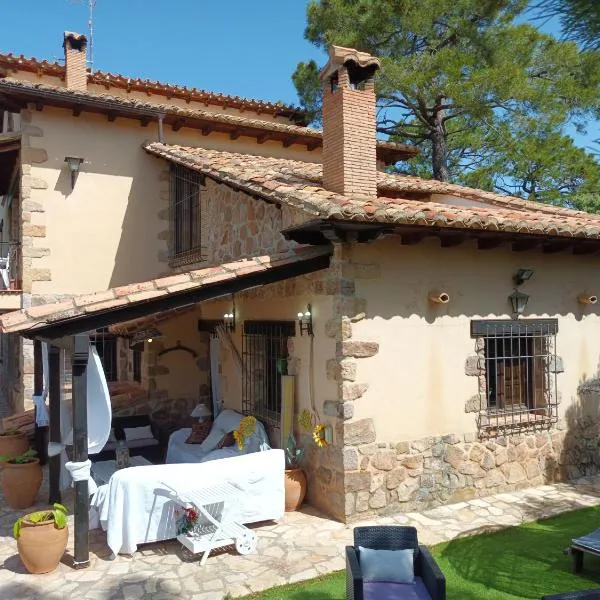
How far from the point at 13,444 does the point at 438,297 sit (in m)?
6.88

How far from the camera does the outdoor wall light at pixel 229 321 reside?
9594 millimetres

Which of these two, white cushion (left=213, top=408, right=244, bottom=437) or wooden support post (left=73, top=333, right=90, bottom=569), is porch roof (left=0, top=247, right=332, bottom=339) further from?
white cushion (left=213, top=408, right=244, bottom=437)

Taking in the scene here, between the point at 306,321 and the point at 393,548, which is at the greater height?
the point at 306,321

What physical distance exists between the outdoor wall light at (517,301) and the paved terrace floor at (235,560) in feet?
8.67

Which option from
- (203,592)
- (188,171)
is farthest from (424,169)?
(203,592)

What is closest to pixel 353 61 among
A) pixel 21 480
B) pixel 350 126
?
pixel 350 126

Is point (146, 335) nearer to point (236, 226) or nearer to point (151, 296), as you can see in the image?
point (236, 226)

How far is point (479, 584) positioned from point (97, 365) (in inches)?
177

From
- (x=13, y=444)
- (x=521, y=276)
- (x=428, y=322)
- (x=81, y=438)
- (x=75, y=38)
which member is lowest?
(x=13, y=444)

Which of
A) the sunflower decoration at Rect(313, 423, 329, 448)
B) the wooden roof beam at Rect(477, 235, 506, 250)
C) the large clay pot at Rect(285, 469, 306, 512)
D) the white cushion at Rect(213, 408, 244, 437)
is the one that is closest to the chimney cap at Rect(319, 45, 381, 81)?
the wooden roof beam at Rect(477, 235, 506, 250)

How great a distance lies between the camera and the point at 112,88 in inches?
560

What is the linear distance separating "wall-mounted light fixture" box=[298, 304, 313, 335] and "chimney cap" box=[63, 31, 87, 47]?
30.7ft

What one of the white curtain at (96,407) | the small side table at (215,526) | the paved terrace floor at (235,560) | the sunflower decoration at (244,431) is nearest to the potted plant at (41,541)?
the paved terrace floor at (235,560)

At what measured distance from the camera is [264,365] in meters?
8.81
